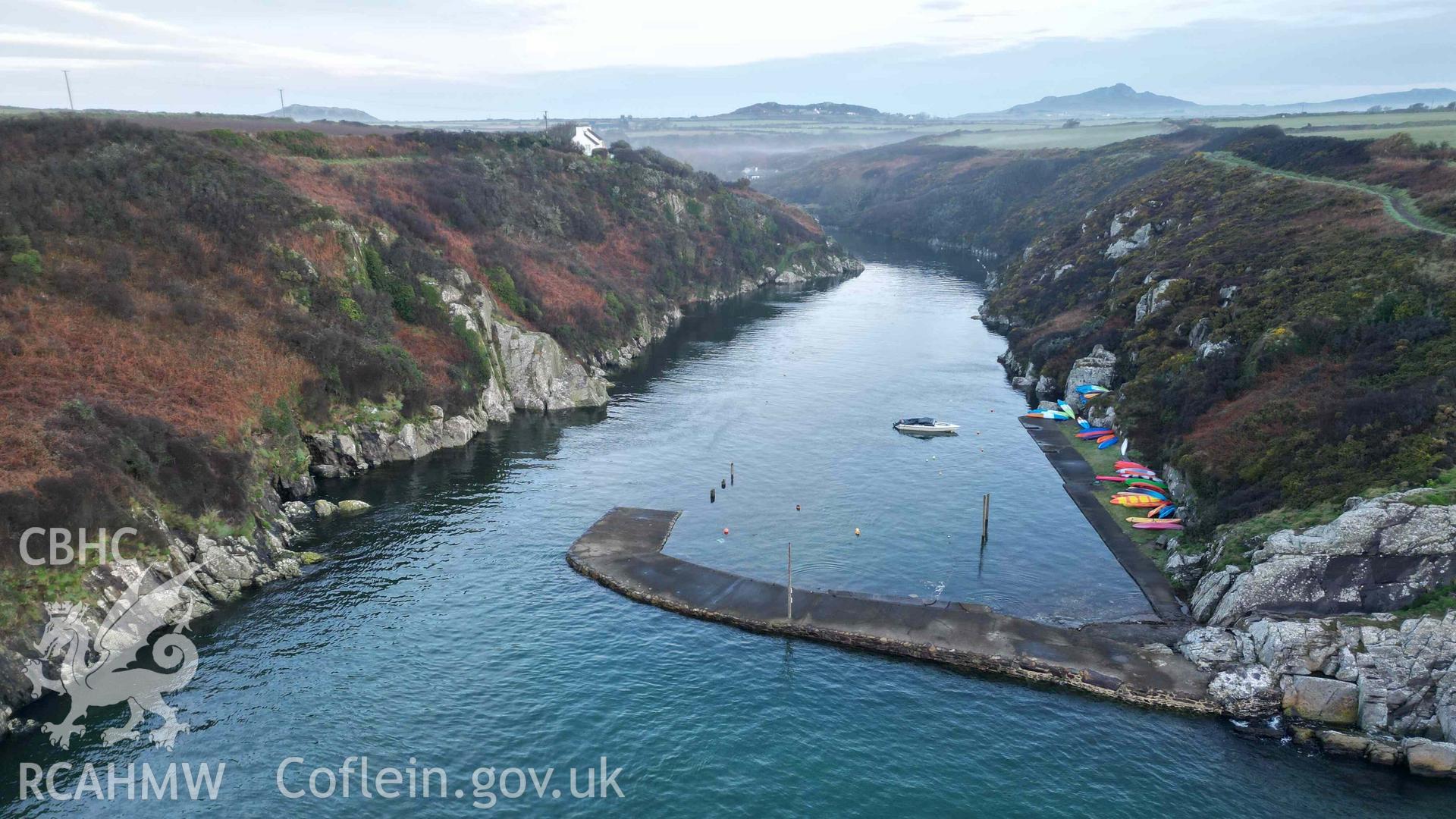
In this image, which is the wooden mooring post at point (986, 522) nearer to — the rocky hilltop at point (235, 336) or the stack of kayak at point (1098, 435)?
the stack of kayak at point (1098, 435)

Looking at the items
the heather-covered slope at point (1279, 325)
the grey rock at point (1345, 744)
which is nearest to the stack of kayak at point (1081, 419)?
the heather-covered slope at point (1279, 325)

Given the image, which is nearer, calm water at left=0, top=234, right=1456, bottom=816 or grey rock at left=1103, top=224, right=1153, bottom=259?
calm water at left=0, top=234, right=1456, bottom=816

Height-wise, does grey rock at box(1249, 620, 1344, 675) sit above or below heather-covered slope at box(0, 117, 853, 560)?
below

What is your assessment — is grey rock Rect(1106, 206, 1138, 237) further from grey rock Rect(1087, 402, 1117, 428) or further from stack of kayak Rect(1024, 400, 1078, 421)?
grey rock Rect(1087, 402, 1117, 428)

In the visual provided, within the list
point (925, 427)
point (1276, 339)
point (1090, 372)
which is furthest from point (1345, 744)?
point (1090, 372)

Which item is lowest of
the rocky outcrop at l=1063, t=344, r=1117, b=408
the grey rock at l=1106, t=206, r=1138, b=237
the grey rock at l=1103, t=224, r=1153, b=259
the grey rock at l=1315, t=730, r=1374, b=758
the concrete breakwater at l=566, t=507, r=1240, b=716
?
the grey rock at l=1315, t=730, r=1374, b=758

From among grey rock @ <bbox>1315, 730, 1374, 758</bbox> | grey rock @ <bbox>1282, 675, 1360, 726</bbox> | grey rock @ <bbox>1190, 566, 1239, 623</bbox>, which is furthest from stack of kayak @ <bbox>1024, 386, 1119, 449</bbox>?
Result: grey rock @ <bbox>1315, 730, 1374, 758</bbox>
